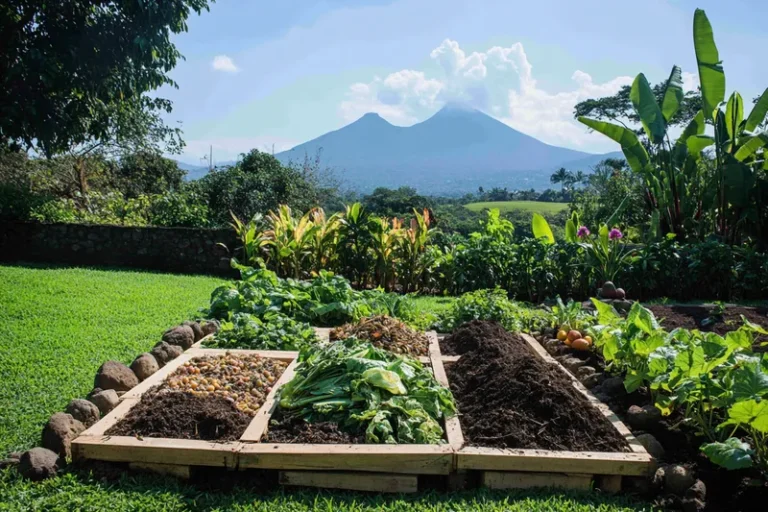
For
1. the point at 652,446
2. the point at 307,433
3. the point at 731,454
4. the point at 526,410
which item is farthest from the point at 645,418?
the point at 307,433

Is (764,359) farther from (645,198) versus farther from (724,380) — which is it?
(645,198)

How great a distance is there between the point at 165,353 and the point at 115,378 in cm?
73

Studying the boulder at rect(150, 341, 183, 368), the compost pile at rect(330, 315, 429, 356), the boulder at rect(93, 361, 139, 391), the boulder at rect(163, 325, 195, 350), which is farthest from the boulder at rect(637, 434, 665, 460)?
the boulder at rect(163, 325, 195, 350)

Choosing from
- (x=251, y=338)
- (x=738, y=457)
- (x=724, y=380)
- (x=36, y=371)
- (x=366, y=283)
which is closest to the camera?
(x=738, y=457)

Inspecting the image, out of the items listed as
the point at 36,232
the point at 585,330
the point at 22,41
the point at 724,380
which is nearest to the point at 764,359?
the point at 724,380

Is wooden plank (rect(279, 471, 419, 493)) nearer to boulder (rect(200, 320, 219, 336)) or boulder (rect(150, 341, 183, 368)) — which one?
boulder (rect(150, 341, 183, 368))

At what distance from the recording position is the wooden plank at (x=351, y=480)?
318 cm

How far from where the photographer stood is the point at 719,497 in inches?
120

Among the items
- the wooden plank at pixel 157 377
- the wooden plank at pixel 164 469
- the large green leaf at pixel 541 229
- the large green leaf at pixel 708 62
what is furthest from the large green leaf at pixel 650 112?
the wooden plank at pixel 164 469

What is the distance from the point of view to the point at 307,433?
3.42 meters

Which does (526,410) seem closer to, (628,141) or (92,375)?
(92,375)

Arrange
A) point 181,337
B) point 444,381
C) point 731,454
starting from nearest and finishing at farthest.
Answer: point 731,454, point 444,381, point 181,337

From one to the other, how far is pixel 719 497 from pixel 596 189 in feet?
55.3

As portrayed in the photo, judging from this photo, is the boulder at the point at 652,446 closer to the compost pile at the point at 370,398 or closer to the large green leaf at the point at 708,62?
the compost pile at the point at 370,398
